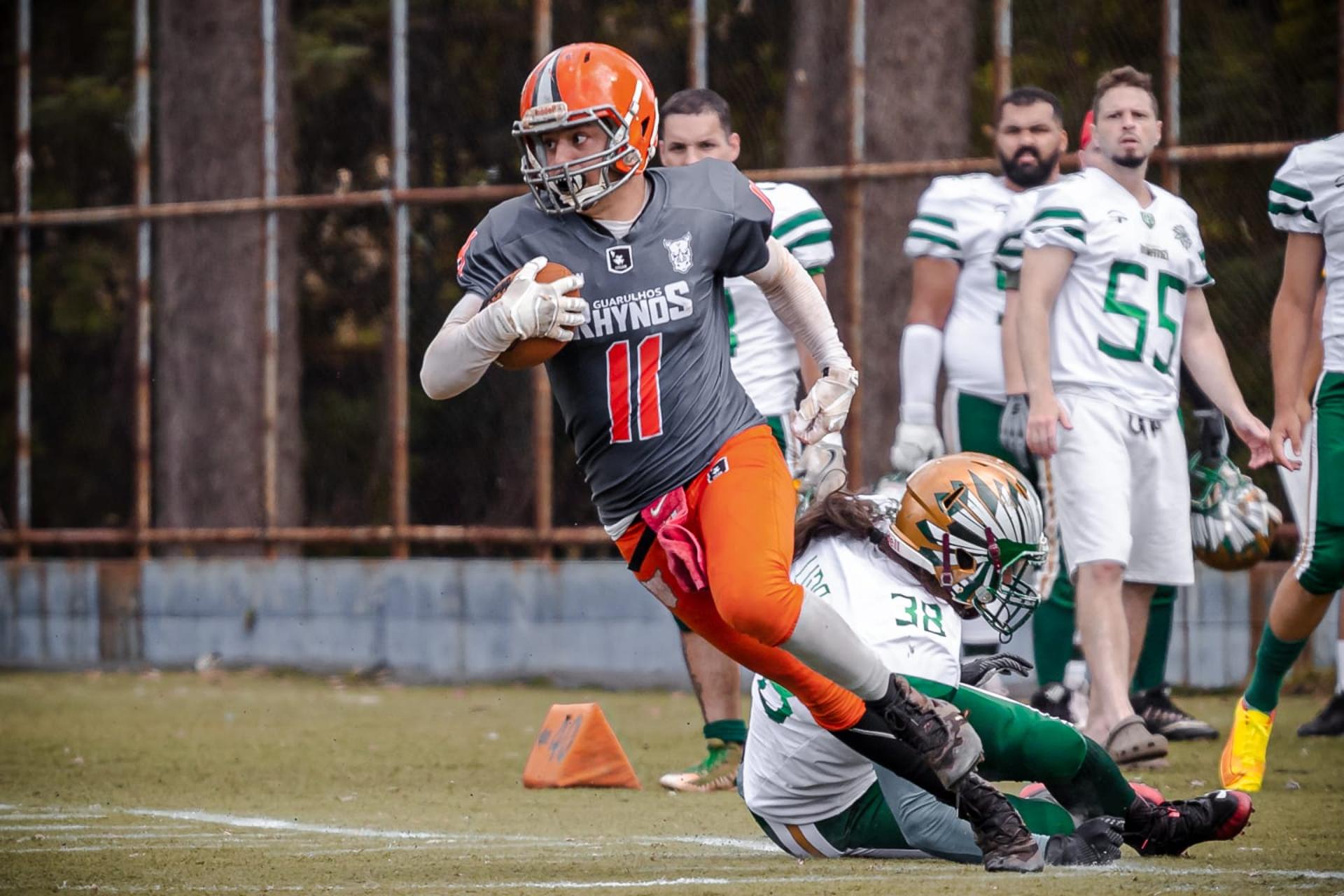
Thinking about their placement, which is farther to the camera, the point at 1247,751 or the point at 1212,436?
the point at 1212,436

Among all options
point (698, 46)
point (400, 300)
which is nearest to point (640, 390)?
point (698, 46)

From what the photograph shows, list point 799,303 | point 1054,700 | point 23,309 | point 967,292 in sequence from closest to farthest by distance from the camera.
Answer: point 799,303 → point 1054,700 → point 967,292 → point 23,309

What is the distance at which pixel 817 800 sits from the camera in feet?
16.5

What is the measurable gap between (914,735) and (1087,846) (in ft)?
1.76

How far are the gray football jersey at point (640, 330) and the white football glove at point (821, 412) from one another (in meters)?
0.16

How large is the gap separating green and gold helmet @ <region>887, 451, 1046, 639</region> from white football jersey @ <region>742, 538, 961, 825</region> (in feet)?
0.27

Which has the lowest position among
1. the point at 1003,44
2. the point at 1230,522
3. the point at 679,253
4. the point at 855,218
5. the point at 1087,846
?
the point at 1087,846

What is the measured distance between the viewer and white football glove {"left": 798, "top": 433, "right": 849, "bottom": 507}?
5.97 metres

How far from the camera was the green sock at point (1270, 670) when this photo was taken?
6648 millimetres

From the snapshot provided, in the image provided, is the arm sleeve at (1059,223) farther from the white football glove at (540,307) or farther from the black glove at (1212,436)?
the white football glove at (540,307)

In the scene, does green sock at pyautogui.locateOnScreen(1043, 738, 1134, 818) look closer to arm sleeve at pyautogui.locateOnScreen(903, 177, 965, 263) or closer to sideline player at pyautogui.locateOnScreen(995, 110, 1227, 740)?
sideline player at pyautogui.locateOnScreen(995, 110, 1227, 740)

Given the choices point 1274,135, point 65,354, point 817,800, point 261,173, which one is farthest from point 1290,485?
point 65,354

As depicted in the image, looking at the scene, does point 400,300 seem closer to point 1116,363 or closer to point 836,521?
point 1116,363

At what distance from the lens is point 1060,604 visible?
8.18 m
